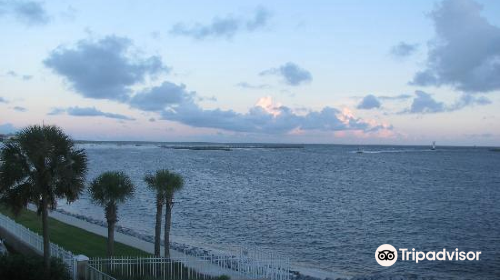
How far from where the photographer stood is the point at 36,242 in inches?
894

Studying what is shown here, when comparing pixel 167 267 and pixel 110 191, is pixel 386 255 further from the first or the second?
pixel 110 191

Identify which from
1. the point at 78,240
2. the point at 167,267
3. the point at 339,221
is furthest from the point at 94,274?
the point at 339,221

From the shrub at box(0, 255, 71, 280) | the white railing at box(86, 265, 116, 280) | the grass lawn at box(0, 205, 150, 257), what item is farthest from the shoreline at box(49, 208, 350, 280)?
the shrub at box(0, 255, 71, 280)

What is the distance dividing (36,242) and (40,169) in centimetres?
615

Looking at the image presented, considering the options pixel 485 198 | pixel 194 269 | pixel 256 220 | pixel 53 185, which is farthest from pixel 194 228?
pixel 485 198

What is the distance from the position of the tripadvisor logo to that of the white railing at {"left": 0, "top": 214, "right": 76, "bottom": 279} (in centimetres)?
1852

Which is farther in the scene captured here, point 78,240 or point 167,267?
point 78,240

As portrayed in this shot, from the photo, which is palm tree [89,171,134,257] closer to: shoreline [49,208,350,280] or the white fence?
the white fence

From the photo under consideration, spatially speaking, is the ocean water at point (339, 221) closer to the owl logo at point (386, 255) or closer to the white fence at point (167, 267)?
the owl logo at point (386, 255)

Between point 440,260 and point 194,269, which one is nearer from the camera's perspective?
point 194,269

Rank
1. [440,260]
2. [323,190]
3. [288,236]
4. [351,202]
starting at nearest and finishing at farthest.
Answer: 1. [440,260]
2. [288,236]
3. [351,202]
4. [323,190]

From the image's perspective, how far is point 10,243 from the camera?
85.5 ft

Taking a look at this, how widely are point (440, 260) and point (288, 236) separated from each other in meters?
11.5

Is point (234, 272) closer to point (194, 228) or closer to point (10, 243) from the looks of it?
point (10, 243)
